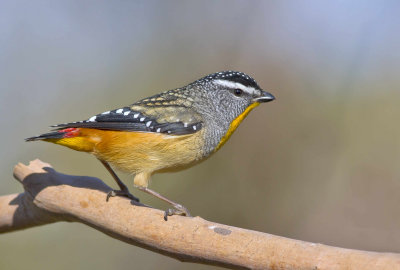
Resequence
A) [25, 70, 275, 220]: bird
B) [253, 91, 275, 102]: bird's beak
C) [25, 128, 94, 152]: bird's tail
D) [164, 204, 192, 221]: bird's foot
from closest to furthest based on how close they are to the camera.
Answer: [164, 204, 192, 221]: bird's foot < [25, 128, 94, 152]: bird's tail < [25, 70, 275, 220]: bird < [253, 91, 275, 102]: bird's beak

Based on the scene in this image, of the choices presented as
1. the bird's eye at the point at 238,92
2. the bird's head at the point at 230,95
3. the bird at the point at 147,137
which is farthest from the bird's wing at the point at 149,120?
the bird's eye at the point at 238,92

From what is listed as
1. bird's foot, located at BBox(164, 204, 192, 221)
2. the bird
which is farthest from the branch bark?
the bird

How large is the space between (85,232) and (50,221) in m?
2.44

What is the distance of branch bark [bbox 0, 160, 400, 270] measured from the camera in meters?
3.13

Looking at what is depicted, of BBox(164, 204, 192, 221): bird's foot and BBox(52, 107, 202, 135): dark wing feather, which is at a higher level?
BBox(52, 107, 202, 135): dark wing feather

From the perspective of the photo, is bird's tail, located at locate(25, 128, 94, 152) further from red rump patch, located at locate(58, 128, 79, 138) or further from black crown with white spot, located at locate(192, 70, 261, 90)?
black crown with white spot, located at locate(192, 70, 261, 90)

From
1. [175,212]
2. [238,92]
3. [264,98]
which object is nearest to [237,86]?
[238,92]

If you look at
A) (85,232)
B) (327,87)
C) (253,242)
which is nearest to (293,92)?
(327,87)

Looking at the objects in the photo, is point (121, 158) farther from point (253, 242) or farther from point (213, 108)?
point (253, 242)

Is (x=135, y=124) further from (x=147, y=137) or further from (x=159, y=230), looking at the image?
(x=159, y=230)

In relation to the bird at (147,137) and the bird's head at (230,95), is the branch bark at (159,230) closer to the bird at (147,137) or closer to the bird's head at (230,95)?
the bird at (147,137)

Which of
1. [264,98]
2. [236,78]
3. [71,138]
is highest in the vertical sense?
[236,78]

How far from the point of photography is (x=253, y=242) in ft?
11.1

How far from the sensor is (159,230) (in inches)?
147
